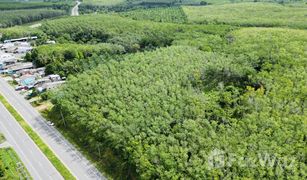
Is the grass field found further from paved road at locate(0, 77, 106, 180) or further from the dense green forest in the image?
paved road at locate(0, 77, 106, 180)

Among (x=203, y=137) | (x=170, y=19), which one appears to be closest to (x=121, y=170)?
(x=203, y=137)

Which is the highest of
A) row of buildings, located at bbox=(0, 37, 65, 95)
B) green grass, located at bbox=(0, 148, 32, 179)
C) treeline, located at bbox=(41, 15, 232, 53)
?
treeline, located at bbox=(41, 15, 232, 53)

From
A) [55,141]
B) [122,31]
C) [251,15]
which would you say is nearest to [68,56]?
[122,31]

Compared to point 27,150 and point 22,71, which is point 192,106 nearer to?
point 27,150

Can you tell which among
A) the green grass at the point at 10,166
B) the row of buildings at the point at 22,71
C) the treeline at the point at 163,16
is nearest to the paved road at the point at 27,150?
the green grass at the point at 10,166

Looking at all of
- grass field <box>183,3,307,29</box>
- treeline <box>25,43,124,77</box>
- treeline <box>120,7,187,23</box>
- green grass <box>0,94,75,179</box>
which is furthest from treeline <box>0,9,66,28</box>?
green grass <box>0,94,75,179</box>
